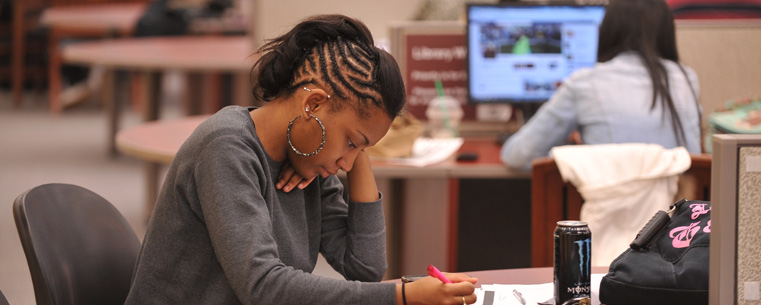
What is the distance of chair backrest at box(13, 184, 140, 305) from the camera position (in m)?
1.29

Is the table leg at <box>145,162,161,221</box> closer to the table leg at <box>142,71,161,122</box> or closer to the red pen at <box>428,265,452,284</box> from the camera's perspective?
the table leg at <box>142,71,161,122</box>

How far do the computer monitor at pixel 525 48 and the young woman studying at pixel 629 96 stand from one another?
1.72 ft

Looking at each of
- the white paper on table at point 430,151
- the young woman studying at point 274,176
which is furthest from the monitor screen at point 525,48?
the young woman studying at point 274,176

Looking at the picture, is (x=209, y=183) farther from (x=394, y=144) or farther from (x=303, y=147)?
(x=394, y=144)

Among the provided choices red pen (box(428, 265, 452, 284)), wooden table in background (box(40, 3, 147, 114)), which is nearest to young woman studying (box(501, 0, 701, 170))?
red pen (box(428, 265, 452, 284))

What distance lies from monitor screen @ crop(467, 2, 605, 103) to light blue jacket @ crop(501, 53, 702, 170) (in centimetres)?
55

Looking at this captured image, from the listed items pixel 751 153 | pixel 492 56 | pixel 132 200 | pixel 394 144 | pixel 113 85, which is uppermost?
pixel 751 153

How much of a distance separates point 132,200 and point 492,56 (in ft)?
8.24

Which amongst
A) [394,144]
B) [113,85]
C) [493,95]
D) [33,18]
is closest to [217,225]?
[394,144]

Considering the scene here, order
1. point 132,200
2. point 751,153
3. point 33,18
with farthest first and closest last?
point 33,18, point 132,200, point 751,153

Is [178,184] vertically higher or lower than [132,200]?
higher

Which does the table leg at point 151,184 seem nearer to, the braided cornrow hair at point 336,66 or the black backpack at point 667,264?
the braided cornrow hair at point 336,66

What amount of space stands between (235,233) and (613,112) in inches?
58.9

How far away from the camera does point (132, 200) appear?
476cm
